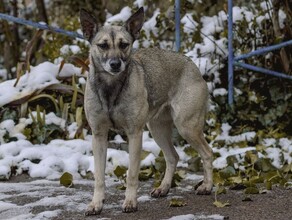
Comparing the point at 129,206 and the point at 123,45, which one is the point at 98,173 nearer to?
the point at 129,206

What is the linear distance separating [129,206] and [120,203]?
1.15 feet

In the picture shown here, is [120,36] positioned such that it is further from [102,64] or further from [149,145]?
[149,145]

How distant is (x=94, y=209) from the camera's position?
A: 16.0 feet

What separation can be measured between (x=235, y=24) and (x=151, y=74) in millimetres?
2865

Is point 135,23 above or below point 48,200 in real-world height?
above

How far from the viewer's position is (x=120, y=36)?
497 centimetres

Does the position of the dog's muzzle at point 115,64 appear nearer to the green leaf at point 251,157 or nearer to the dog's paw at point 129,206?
the dog's paw at point 129,206

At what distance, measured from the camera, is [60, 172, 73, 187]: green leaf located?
5859 millimetres

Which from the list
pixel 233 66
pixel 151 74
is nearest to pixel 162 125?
pixel 151 74

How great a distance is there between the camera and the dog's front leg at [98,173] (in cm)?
488

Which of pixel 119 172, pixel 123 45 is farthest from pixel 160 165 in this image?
pixel 123 45

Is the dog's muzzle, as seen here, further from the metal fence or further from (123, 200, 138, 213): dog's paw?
the metal fence

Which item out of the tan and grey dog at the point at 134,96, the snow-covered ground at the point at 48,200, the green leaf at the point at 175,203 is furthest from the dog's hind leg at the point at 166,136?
the green leaf at the point at 175,203

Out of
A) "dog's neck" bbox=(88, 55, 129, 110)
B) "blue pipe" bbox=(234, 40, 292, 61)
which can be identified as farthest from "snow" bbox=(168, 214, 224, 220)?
"blue pipe" bbox=(234, 40, 292, 61)
